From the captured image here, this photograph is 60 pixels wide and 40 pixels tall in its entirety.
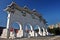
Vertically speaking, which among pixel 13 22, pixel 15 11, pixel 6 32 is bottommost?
pixel 6 32

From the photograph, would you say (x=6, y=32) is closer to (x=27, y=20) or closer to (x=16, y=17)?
(x=16, y=17)

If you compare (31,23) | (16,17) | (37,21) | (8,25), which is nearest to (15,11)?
(16,17)

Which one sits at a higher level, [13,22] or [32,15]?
[32,15]

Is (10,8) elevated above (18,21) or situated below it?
above

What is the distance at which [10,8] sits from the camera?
2208cm

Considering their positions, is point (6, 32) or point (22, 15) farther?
point (22, 15)

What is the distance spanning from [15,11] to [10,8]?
1.47m

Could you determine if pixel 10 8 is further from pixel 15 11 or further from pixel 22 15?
pixel 22 15

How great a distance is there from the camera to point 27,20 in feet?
85.6

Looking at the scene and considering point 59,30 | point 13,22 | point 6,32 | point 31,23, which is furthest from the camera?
point 59,30

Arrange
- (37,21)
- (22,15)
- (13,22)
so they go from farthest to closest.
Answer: (37,21)
(22,15)
(13,22)

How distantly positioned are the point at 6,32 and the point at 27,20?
6.46 meters

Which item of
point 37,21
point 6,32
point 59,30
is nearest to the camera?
point 6,32

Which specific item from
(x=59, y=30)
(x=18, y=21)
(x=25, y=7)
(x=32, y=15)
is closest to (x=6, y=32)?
(x=18, y=21)
